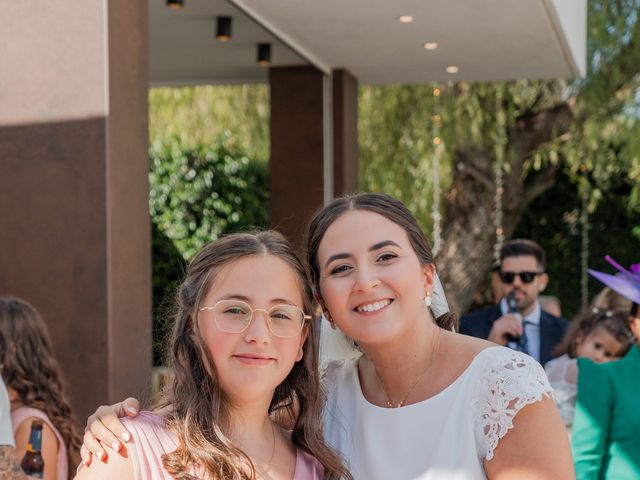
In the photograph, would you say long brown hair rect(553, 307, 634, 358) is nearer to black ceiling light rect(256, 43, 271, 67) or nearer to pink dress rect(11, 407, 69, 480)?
pink dress rect(11, 407, 69, 480)

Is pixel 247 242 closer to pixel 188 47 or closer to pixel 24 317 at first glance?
pixel 24 317

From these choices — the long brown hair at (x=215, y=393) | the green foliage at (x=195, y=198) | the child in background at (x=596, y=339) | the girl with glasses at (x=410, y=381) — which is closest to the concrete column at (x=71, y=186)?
the girl with glasses at (x=410, y=381)

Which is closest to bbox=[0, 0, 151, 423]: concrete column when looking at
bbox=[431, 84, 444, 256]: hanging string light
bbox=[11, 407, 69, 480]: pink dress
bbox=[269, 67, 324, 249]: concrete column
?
bbox=[11, 407, 69, 480]: pink dress

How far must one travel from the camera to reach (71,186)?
4.25m

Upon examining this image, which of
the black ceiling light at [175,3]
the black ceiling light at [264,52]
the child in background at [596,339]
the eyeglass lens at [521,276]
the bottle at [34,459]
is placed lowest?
the bottle at [34,459]

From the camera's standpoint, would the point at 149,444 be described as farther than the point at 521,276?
No

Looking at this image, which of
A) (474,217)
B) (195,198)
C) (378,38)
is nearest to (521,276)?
(378,38)

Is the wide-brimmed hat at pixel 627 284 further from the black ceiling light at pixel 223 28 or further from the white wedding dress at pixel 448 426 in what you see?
the black ceiling light at pixel 223 28

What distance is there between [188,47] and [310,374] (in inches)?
231

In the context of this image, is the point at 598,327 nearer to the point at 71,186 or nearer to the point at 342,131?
the point at 71,186

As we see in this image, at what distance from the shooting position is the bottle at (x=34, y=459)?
353 centimetres

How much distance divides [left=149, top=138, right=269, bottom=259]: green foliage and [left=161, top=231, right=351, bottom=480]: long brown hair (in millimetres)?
9511

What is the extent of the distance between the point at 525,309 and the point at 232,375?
416 cm

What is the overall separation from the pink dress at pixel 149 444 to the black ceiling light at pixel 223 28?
4.93 m
